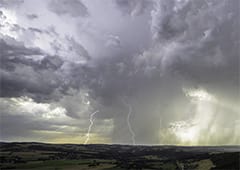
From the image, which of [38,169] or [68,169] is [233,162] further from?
[38,169]

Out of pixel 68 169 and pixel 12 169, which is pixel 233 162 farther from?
pixel 12 169

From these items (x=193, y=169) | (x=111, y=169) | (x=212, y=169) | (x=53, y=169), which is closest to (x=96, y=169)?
(x=111, y=169)

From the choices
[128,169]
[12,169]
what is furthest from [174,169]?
[12,169]

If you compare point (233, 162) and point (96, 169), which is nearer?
point (233, 162)

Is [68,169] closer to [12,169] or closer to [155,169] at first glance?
[12,169]

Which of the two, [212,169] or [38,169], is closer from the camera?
[212,169]

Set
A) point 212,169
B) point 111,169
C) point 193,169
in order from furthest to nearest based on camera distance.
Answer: point 111,169, point 193,169, point 212,169

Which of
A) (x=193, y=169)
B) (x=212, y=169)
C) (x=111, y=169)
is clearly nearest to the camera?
(x=212, y=169)
